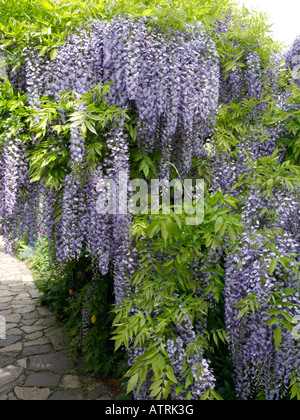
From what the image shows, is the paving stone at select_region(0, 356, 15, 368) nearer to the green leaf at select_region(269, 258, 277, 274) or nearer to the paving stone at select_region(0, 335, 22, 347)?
the paving stone at select_region(0, 335, 22, 347)

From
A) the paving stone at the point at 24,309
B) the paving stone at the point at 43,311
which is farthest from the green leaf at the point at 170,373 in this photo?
the paving stone at the point at 24,309

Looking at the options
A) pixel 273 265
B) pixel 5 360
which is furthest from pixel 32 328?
pixel 273 265

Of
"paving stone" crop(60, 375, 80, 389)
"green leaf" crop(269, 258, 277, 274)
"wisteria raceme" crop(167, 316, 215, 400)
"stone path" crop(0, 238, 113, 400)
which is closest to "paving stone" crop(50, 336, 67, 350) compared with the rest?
"stone path" crop(0, 238, 113, 400)

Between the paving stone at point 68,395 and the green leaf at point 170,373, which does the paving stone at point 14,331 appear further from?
the green leaf at point 170,373

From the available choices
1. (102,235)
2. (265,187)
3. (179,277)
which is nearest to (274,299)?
(179,277)

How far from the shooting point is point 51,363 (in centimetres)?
422

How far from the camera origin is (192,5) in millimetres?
3012

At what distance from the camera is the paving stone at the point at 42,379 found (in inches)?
149

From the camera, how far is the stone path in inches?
144

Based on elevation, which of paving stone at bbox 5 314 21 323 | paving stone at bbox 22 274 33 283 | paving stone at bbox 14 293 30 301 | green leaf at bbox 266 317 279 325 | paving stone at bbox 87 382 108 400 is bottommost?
paving stone at bbox 87 382 108 400

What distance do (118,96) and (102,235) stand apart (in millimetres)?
1188

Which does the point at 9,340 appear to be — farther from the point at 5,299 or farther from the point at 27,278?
the point at 27,278
